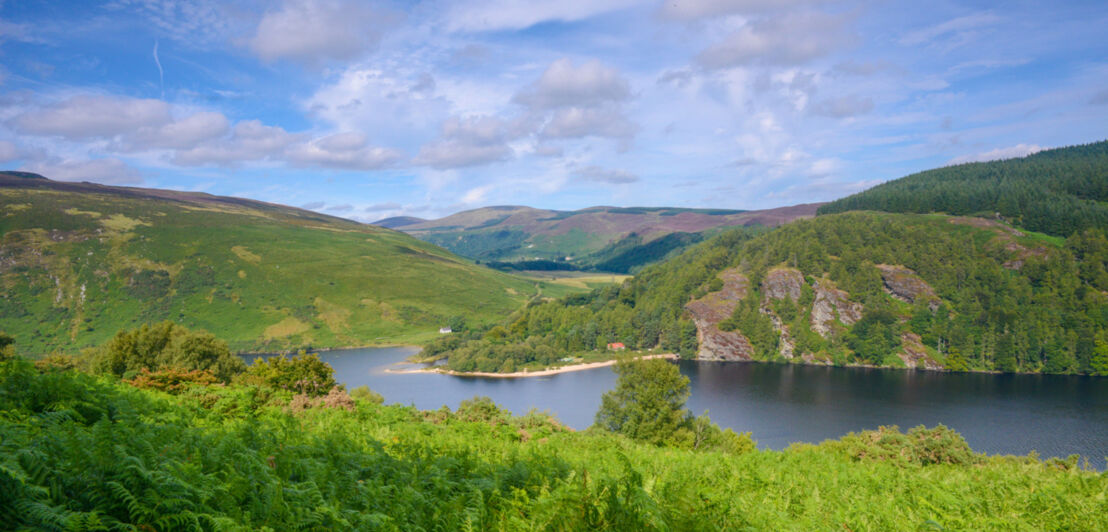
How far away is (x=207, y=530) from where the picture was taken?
17.2 feet

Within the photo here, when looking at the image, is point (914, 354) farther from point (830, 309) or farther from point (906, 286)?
point (906, 286)

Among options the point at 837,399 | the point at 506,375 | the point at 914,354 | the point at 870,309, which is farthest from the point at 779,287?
the point at 506,375

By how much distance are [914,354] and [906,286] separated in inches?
1138

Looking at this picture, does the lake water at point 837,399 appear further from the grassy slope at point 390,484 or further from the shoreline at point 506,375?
the grassy slope at point 390,484

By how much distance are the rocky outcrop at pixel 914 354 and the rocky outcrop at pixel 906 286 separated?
49.0 ft

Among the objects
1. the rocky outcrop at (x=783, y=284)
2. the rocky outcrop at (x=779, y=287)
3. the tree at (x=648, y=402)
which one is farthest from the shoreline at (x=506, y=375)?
the tree at (x=648, y=402)

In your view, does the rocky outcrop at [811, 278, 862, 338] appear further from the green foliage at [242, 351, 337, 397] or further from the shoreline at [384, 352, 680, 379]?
the green foliage at [242, 351, 337, 397]

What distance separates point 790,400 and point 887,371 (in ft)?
173

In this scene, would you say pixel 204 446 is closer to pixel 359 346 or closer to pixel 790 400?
pixel 790 400

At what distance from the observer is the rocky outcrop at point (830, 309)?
6250 inches

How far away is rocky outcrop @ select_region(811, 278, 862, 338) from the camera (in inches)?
6250

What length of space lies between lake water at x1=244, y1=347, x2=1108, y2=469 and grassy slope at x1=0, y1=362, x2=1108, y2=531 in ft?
219

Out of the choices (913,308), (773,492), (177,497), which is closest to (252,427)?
(177,497)

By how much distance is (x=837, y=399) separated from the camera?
10181 centimetres
